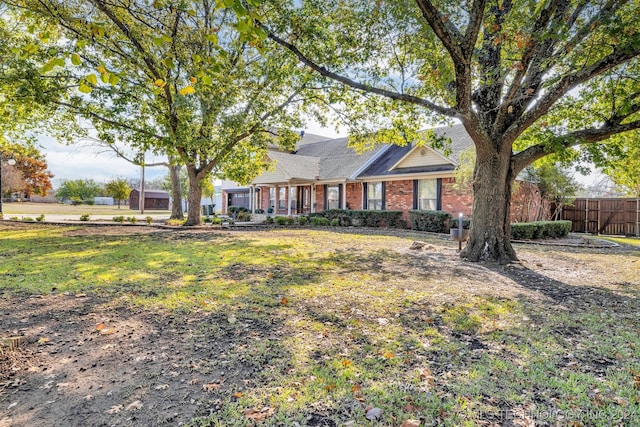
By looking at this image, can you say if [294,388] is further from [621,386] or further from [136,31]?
[136,31]

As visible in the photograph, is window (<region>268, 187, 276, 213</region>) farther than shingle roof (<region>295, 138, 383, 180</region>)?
Yes

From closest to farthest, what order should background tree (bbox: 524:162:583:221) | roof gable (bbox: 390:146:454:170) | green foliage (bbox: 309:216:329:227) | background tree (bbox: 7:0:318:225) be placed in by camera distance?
background tree (bbox: 7:0:318:225) → background tree (bbox: 524:162:583:221) → roof gable (bbox: 390:146:454:170) → green foliage (bbox: 309:216:329:227)

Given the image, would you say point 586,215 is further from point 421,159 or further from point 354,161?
point 354,161

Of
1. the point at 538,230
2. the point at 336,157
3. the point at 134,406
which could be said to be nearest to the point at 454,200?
the point at 538,230

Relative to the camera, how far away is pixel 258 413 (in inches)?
91.1

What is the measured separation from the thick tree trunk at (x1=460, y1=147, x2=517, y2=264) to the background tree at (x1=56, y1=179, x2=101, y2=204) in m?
67.9

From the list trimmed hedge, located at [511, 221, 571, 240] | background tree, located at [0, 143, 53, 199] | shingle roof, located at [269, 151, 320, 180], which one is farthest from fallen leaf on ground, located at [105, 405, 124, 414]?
background tree, located at [0, 143, 53, 199]

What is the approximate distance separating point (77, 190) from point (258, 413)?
73.4 meters

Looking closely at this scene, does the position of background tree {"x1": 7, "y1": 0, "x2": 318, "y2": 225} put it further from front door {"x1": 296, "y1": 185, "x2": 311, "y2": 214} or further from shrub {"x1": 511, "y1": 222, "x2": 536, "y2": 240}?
shrub {"x1": 511, "y1": 222, "x2": 536, "y2": 240}

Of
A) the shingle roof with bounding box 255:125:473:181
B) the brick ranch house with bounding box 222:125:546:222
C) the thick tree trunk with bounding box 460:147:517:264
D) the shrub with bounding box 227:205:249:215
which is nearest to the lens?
the thick tree trunk with bounding box 460:147:517:264

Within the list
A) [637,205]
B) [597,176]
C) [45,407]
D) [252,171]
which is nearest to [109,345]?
[45,407]

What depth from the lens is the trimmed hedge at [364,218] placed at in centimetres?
1878

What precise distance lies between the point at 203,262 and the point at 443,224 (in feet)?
40.9

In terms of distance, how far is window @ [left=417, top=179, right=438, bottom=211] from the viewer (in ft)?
59.2
